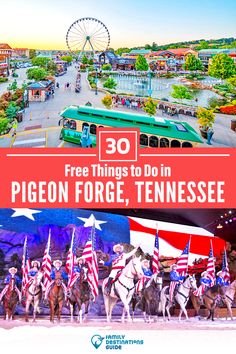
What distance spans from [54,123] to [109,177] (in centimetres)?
55

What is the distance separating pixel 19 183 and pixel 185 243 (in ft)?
4.06

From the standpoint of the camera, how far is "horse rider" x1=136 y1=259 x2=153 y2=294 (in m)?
3.01

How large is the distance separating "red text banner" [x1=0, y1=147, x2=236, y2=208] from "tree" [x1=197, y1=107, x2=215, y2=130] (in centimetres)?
20

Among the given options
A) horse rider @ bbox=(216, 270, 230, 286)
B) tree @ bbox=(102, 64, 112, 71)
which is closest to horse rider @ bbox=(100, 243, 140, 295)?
horse rider @ bbox=(216, 270, 230, 286)

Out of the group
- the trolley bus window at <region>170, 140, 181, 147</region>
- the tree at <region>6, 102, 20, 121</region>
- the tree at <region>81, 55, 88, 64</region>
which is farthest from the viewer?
the tree at <region>81, 55, 88, 64</region>

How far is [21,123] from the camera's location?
10.4ft

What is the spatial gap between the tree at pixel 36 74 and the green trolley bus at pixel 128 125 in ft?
1.35

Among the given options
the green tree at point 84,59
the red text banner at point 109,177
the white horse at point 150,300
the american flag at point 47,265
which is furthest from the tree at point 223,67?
the american flag at point 47,265

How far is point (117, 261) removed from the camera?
3020 mm

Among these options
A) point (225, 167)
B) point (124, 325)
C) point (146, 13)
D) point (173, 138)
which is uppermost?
point (146, 13)

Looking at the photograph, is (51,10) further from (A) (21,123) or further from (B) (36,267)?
(B) (36,267)

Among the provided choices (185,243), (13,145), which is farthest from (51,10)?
(185,243)

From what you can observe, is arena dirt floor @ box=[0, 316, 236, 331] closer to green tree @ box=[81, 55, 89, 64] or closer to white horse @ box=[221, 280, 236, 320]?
white horse @ box=[221, 280, 236, 320]

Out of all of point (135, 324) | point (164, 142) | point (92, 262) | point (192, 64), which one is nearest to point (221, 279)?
point (135, 324)
